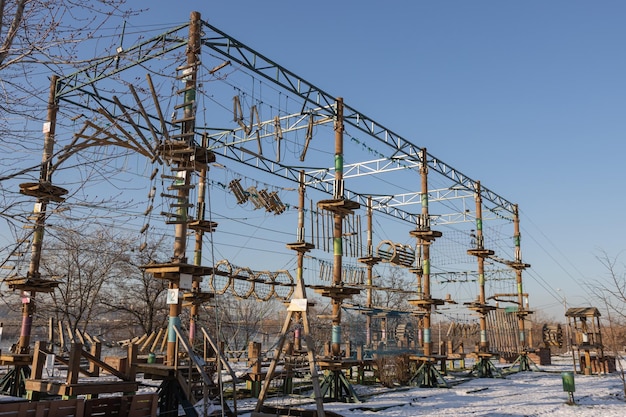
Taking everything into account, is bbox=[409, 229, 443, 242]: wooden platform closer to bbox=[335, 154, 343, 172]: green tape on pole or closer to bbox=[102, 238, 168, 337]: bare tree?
bbox=[335, 154, 343, 172]: green tape on pole

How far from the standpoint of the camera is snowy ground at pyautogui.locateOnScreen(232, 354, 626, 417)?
12.8 meters

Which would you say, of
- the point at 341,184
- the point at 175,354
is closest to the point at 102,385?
the point at 175,354

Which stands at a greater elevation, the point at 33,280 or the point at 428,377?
the point at 33,280

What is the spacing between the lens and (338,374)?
14.9 metres

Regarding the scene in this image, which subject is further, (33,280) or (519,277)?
(519,277)

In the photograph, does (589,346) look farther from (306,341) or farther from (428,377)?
(306,341)

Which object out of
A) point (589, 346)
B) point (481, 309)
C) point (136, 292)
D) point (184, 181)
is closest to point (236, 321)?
point (136, 292)

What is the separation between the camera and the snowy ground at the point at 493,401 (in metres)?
12.8

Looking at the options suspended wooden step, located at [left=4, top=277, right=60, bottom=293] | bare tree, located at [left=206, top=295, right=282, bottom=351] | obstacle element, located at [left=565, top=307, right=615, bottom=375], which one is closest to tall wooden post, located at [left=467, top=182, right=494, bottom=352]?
obstacle element, located at [left=565, top=307, right=615, bottom=375]

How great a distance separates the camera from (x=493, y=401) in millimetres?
14953

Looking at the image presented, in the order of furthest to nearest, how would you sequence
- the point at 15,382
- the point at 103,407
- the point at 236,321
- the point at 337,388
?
1. the point at 236,321
2. the point at 337,388
3. the point at 15,382
4. the point at 103,407

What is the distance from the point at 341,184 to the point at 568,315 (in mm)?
17612

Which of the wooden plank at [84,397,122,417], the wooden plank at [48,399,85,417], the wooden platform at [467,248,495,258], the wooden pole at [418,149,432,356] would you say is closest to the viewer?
the wooden plank at [48,399,85,417]

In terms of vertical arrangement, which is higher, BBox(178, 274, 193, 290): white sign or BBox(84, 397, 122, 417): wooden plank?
BBox(178, 274, 193, 290): white sign
